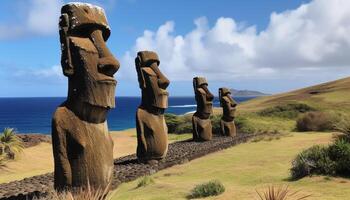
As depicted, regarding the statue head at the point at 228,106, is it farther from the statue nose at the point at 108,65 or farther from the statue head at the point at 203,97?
the statue nose at the point at 108,65

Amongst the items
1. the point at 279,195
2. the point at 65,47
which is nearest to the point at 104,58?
the point at 65,47

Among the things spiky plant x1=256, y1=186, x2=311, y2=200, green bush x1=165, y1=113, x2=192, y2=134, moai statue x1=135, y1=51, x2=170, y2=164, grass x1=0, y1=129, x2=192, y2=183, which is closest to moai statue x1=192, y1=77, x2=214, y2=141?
grass x1=0, y1=129, x2=192, y2=183

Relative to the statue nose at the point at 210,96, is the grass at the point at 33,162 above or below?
below

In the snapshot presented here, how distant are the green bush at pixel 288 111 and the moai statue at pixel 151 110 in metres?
24.1

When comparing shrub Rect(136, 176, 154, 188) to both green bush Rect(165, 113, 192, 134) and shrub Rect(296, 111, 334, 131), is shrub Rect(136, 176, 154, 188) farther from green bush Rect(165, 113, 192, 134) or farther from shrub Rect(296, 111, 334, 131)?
green bush Rect(165, 113, 192, 134)

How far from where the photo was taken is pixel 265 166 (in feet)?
46.3

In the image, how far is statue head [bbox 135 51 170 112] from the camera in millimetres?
15805

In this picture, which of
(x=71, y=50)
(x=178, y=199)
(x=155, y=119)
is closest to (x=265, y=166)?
(x=155, y=119)

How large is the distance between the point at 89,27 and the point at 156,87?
6470 mm

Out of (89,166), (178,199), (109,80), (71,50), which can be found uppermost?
(71,50)

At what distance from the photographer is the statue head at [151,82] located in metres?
15.8

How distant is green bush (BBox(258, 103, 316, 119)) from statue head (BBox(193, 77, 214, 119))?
16885mm

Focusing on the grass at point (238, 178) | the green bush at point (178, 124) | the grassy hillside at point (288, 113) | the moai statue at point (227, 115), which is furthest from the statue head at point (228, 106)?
the grass at point (238, 178)

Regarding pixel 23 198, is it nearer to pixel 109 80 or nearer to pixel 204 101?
pixel 109 80
